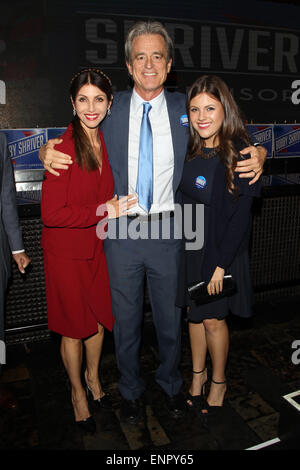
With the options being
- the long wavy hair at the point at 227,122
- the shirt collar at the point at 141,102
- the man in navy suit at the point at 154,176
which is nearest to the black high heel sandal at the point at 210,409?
the man in navy suit at the point at 154,176

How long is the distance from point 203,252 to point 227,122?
597 millimetres

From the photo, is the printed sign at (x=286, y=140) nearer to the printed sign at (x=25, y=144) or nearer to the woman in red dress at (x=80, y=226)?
the printed sign at (x=25, y=144)

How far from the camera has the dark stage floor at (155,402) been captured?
1.77 m

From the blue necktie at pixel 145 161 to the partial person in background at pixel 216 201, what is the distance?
0.55 feet

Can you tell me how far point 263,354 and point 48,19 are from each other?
184 inches

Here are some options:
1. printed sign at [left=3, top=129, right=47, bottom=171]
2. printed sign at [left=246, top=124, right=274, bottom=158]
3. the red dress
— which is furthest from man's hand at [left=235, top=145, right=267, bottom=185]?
printed sign at [left=246, top=124, right=274, bottom=158]

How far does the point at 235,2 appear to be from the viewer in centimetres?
527

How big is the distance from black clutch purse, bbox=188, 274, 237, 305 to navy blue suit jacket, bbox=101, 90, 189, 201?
19.2 inches

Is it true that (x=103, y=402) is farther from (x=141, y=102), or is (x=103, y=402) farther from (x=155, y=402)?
(x=141, y=102)

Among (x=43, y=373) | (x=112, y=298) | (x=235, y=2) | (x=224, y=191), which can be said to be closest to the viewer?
(x=224, y=191)

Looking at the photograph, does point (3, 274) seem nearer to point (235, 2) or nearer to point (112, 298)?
point (112, 298)

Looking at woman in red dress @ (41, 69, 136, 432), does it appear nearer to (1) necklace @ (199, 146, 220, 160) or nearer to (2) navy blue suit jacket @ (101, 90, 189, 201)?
(2) navy blue suit jacket @ (101, 90, 189, 201)

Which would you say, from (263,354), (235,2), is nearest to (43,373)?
(263,354)

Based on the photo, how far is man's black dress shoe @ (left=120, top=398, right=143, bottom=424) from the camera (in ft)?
6.23
